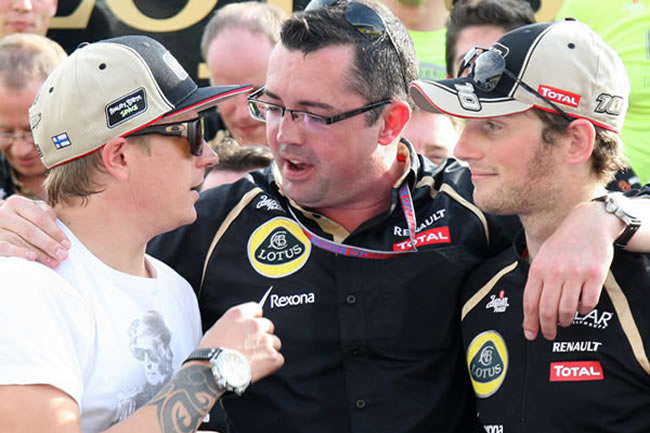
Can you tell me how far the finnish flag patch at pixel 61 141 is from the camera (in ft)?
9.04

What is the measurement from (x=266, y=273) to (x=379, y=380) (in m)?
0.57

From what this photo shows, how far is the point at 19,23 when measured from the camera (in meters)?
5.32

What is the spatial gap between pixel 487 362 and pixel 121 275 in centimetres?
124

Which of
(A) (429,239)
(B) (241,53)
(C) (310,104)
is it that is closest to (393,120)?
(C) (310,104)

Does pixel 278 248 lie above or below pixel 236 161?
above

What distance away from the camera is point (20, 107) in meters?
4.41

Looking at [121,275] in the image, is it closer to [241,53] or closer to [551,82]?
[551,82]

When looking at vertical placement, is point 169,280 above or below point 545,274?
below

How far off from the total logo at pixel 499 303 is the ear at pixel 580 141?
0.50 metres

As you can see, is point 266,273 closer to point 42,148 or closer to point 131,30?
point 42,148

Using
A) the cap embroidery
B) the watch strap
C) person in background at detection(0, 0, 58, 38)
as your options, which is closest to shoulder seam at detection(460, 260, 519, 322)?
A: the watch strap

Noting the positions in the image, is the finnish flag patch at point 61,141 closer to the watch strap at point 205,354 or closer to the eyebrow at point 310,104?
the watch strap at point 205,354

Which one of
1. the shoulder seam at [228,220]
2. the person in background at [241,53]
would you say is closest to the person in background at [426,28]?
the person in background at [241,53]

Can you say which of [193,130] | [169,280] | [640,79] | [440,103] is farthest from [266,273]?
[640,79]
